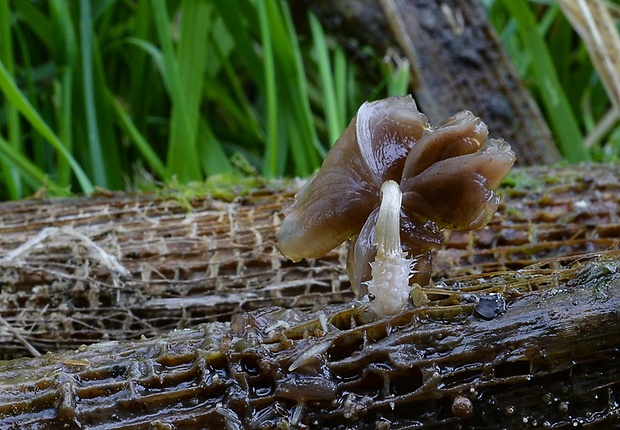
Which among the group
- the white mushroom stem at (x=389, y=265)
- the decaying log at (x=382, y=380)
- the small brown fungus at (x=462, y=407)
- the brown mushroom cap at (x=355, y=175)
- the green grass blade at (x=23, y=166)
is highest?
the green grass blade at (x=23, y=166)

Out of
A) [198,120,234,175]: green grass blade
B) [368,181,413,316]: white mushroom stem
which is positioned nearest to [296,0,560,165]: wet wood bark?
[198,120,234,175]: green grass blade

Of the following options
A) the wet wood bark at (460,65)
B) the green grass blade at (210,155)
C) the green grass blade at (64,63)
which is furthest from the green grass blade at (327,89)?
the green grass blade at (64,63)

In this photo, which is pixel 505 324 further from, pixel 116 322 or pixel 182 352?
pixel 116 322

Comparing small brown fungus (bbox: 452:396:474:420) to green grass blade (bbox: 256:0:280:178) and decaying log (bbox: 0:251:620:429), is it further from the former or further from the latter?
green grass blade (bbox: 256:0:280:178)

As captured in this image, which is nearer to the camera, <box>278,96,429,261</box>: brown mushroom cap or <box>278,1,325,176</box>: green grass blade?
<box>278,96,429,261</box>: brown mushroom cap

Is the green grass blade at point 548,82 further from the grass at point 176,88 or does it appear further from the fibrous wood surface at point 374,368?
the fibrous wood surface at point 374,368

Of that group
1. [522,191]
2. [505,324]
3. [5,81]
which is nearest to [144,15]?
[5,81]

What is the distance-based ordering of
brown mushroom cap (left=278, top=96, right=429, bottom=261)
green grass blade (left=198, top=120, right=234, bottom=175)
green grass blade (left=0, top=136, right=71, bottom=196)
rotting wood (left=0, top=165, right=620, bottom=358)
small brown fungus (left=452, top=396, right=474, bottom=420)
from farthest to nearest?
green grass blade (left=198, top=120, right=234, bottom=175) → green grass blade (left=0, top=136, right=71, bottom=196) → rotting wood (left=0, top=165, right=620, bottom=358) → brown mushroom cap (left=278, top=96, right=429, bottom=261) → small brown fungus (left=452, top=396, right=474, bottom=420)
